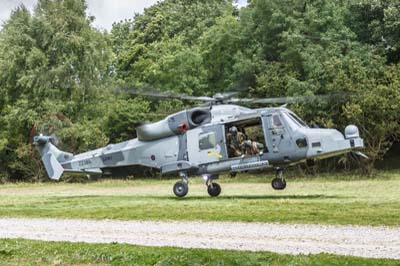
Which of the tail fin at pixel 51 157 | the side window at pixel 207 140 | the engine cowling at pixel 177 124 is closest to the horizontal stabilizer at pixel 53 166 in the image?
the tail fin at pixel 51 157

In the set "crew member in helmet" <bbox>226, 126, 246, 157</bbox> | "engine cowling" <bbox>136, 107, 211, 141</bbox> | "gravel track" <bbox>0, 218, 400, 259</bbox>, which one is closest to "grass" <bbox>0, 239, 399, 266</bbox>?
"gravel track" <bbox>0, 218, 400, 259</bbox>

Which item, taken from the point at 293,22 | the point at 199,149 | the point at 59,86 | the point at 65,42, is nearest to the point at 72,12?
the point at 65,42

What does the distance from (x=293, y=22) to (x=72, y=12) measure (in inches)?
516

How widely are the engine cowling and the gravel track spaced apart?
18.5 feet

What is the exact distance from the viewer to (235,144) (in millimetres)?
15805

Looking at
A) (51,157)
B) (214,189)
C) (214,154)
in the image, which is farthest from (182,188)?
(51,157)

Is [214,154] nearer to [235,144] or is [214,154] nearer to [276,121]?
[235,144]

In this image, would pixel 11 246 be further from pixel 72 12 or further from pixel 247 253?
pixel 72 12

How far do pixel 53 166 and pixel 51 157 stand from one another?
0.36 m

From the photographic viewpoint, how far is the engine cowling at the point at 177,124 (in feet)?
53.3

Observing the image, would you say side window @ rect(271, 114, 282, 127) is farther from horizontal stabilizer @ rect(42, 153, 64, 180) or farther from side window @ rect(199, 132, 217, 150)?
horizontal stabilizer @ rect(42, 153, 64, 180)

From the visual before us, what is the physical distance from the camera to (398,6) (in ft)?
96.1

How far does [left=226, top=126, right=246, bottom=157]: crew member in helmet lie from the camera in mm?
15719

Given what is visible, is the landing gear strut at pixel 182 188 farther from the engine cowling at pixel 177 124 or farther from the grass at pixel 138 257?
the grass at pixel 138 257
